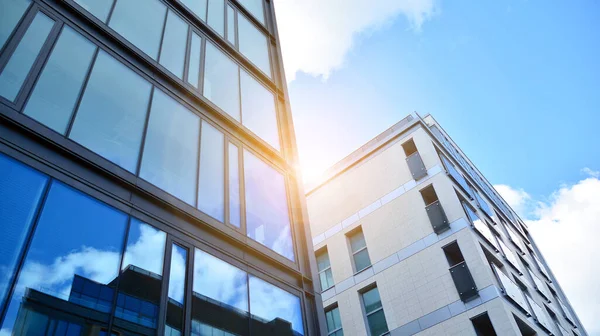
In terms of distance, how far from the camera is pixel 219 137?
1281 cm

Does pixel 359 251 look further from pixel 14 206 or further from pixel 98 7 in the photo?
pixel 14 206

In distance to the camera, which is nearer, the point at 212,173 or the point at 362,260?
the point at 212,173

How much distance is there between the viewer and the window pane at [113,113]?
9.23 m

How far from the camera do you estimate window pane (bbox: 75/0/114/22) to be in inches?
446

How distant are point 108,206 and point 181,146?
9.51ft

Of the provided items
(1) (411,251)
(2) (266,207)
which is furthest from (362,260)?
(2) (266,207)

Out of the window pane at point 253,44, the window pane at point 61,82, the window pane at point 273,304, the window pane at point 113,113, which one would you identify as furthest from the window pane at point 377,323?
the window pane at point 61,82

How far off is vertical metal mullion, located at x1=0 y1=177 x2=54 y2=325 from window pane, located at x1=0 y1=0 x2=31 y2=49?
3026 millimetres

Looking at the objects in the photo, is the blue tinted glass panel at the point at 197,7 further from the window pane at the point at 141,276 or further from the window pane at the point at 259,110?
the window pane at the point at 141,276

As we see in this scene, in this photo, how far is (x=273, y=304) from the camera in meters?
10.9

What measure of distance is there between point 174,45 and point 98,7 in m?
2.34

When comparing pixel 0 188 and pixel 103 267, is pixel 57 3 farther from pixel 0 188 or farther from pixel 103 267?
pixel 103 267

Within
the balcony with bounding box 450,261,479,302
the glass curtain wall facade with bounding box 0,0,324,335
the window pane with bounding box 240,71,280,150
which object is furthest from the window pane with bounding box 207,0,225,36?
the balcony with bounding box 450,261,479,302

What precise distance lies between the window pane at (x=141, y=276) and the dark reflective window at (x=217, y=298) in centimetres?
89
